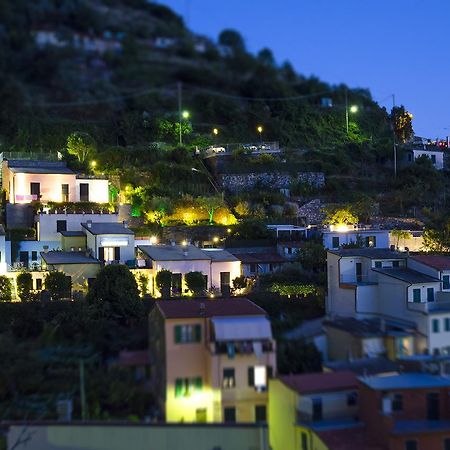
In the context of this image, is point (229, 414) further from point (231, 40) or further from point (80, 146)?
point (80, 146)

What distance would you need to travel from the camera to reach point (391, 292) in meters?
11.2

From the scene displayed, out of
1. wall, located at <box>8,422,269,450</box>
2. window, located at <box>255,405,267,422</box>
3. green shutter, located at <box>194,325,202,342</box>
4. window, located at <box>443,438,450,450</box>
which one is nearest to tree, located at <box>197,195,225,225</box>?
green shutter, located at <box>194,325,202,342</box>

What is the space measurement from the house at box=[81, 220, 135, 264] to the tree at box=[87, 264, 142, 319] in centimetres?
238

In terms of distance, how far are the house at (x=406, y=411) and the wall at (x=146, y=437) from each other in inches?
50.0

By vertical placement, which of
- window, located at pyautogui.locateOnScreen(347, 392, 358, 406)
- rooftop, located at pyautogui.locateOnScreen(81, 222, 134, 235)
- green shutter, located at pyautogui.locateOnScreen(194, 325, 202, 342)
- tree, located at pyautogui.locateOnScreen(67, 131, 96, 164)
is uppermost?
tree, located at pyautogui.locateOnScreen(67, 131, 96, 164)

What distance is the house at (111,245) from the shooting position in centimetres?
1434

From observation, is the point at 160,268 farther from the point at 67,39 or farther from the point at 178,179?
the point at 67,39

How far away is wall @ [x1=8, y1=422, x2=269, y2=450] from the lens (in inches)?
281

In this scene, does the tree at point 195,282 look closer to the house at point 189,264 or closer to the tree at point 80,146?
the house at point 189,264

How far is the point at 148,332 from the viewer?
10914 mm

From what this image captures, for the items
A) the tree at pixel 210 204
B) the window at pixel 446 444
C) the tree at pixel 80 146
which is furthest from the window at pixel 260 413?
the tree at pixel 80 146

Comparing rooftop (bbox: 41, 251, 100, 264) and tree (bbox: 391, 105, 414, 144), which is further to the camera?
tree (bbox: 391, 105, 414, 144)

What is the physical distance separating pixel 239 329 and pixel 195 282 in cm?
452

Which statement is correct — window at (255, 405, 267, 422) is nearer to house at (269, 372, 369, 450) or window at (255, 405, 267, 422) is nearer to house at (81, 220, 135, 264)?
house at (269, 372, 369, 450)
